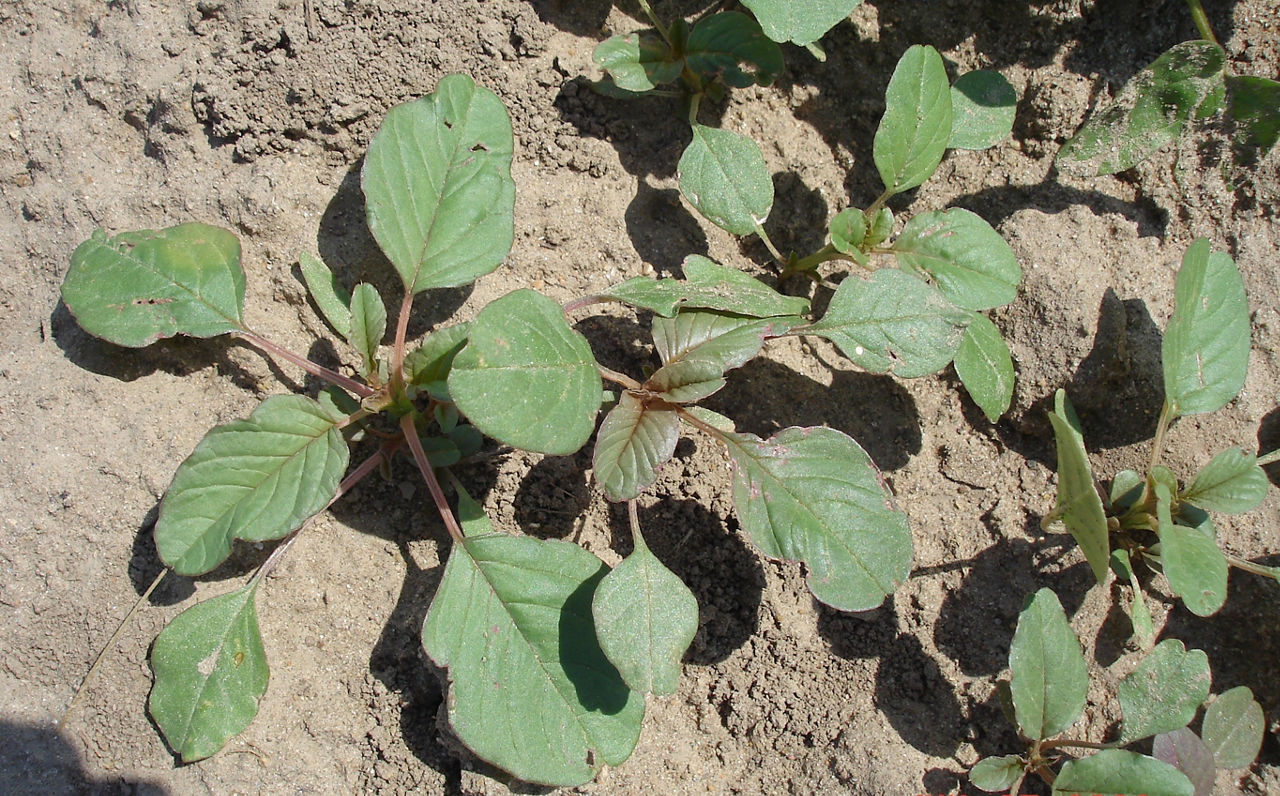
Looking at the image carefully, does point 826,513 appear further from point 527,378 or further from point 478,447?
point 478,447

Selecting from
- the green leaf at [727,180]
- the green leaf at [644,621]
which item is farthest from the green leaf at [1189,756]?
the green leaf at [727,180]

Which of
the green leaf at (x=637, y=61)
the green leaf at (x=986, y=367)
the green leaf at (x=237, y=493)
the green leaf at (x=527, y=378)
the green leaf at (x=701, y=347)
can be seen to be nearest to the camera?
the green leaf at (x=527, y=378)

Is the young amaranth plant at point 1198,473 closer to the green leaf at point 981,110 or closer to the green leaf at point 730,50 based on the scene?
the green leaf at point 981,110

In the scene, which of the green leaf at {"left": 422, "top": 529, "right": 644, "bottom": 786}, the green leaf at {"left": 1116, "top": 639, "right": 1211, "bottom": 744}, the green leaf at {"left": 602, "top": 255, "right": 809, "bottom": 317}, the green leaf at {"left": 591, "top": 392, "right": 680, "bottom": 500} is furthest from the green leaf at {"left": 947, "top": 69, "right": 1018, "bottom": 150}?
the green leaf at {"left": 422, "top": 529, "right": 644, "bottom": 786}

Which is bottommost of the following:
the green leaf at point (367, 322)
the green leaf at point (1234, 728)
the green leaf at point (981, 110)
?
the green leaf at point (1234, 728)

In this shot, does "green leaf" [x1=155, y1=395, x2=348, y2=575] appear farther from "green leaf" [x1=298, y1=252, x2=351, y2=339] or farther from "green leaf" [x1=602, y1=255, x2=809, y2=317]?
"green leaf" [x1=602, y1=255, x2=809, y2=317]

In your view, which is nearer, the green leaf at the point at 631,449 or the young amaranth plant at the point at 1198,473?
the green leaf at the point at 631,449

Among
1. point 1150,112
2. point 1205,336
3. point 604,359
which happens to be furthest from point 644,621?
point 1150,112
